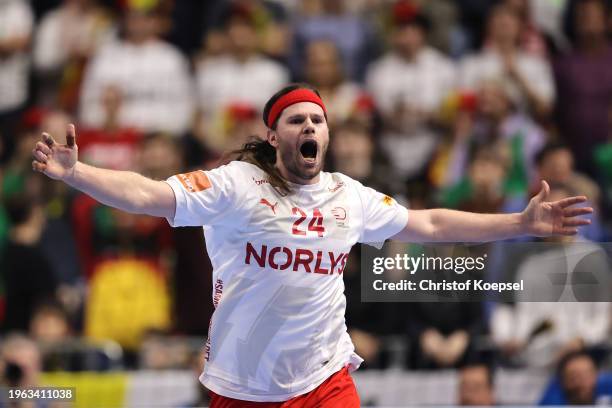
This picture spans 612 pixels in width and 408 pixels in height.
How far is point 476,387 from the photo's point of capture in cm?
946

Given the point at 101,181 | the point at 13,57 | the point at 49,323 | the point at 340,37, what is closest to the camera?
the point at 101,181

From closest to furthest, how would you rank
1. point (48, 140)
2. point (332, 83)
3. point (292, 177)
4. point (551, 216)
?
point (48, 140)
point (292, 177)
point (551, 216)
point (332, 83)

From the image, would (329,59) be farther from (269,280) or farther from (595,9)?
(269,280)

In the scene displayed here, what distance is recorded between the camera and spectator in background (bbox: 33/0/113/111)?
13.9 metres

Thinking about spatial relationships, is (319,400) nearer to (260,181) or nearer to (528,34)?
(260,181)

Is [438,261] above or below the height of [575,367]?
above

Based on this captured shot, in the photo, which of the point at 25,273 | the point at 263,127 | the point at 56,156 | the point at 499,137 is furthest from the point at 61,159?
the point at 499,137

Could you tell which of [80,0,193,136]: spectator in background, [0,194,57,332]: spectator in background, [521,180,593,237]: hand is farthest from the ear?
[80,0,193,136]: spectator in background

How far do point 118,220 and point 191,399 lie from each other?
262cm

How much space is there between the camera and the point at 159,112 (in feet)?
43.2

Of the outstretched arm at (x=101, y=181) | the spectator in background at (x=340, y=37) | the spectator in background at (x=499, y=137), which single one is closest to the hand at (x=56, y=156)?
the outstretched arm at (x=101, y=181)

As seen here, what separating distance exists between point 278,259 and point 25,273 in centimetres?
564

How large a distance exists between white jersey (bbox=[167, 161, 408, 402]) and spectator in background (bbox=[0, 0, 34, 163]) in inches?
304

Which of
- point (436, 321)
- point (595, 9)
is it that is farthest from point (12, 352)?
point (595, 9)
